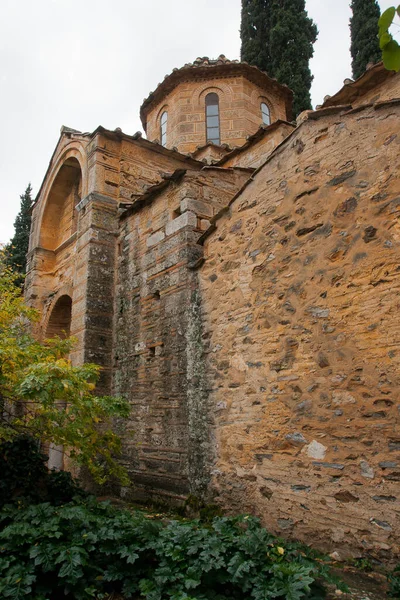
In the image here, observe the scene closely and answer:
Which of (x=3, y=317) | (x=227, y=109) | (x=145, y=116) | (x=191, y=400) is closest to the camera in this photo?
(x=3, y=317)

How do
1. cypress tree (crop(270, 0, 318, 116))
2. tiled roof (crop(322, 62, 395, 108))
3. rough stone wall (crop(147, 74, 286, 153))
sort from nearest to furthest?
tiled roof (crop(322, 62, 395, 108)) < rough stone wall (crop(147, 74, 286, 153)) < cypress tree (crop(270, 0, 318, 116))

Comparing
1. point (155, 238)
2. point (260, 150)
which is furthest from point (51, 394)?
point (260, 150)

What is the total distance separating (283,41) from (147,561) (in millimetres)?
17277

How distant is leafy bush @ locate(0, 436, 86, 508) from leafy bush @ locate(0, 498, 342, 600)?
1.06m

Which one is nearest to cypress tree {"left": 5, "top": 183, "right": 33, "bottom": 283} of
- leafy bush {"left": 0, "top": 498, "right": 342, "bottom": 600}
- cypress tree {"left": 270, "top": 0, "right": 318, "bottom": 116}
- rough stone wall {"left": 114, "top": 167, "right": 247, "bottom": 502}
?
cypress tree {"left": 270, "top": 0, "right": 318, "bottom": 116}

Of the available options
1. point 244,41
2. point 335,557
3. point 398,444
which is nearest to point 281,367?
point 398,444

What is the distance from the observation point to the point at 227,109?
475 inches

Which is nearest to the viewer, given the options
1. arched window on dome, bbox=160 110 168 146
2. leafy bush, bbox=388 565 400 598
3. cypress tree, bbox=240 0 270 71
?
leafy bush, bbox=388 565 400 598

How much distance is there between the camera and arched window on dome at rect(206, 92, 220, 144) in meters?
12.1

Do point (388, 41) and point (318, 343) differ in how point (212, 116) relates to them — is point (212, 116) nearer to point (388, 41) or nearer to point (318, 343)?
point (318, 343)

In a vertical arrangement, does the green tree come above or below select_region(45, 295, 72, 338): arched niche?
above

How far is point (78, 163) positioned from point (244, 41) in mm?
11412

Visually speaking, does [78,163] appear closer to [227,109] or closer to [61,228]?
[61,228]

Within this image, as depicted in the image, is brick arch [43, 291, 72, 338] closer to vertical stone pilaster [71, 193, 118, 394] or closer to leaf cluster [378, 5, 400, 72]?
vertical stone pilaster [71, 193, 118, 394]
